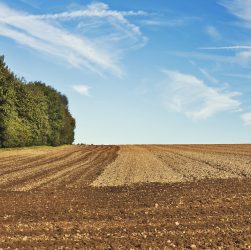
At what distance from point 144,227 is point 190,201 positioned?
4.65 metres

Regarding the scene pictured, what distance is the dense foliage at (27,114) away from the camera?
222ft

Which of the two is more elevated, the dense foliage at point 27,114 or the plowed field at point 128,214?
the dense foliage at point 27,114

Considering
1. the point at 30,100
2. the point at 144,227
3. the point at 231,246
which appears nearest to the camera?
the point at 231,246

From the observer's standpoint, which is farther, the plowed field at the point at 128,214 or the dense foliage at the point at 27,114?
the dense foliage at the point at 27,114

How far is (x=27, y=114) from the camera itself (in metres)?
78.1

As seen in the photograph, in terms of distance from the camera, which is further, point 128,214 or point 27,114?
point 27,114

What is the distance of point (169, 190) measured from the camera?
22.8m

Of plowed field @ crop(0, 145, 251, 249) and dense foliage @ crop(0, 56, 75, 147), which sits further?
dense foliage @ crop(0, 56, 75, 147)

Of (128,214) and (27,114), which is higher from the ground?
(27,114)

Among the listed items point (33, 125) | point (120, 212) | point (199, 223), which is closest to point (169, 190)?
point (120, 212)

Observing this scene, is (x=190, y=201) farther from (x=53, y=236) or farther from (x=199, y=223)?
(x=53, y=236)

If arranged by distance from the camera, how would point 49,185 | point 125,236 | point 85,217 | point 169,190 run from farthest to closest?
point 49,185 < point 169,190 < point 85,217 < point 125,236

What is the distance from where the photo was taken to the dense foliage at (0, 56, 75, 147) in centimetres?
6769

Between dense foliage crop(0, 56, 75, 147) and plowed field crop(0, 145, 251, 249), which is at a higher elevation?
dense foliage crop(0, 56, 75, 147)
